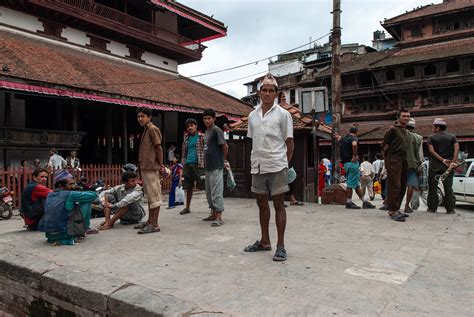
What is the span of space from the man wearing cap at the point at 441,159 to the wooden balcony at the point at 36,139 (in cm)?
1160

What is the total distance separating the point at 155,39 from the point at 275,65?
32994 millimetres

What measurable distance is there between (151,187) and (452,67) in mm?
29355

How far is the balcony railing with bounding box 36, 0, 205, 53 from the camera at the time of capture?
47.1 feet

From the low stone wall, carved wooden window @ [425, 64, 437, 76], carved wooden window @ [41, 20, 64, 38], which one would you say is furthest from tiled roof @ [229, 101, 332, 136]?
carved wooden window @ [425, 64, 437, 76]

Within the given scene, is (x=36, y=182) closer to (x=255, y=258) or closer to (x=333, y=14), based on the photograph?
(x=255, y=258)

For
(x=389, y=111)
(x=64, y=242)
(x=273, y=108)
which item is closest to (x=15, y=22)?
(x=64, y=242)

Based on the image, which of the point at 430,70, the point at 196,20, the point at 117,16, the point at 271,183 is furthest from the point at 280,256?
the point at 430,70

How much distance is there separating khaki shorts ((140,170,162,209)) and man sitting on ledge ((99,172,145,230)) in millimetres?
434

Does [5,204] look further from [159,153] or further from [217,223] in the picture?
[217,223]

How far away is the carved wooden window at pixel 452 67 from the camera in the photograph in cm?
2692

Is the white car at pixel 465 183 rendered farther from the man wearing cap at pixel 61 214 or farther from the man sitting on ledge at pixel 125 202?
the man wearing cap at pixel 61 214

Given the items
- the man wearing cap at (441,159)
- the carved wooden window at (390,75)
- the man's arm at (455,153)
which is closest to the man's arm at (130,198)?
the man wearing cap at (441,159)

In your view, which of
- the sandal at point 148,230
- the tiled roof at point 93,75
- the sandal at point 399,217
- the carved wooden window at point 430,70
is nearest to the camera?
the sandal at point 148,230

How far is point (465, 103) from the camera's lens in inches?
1051
